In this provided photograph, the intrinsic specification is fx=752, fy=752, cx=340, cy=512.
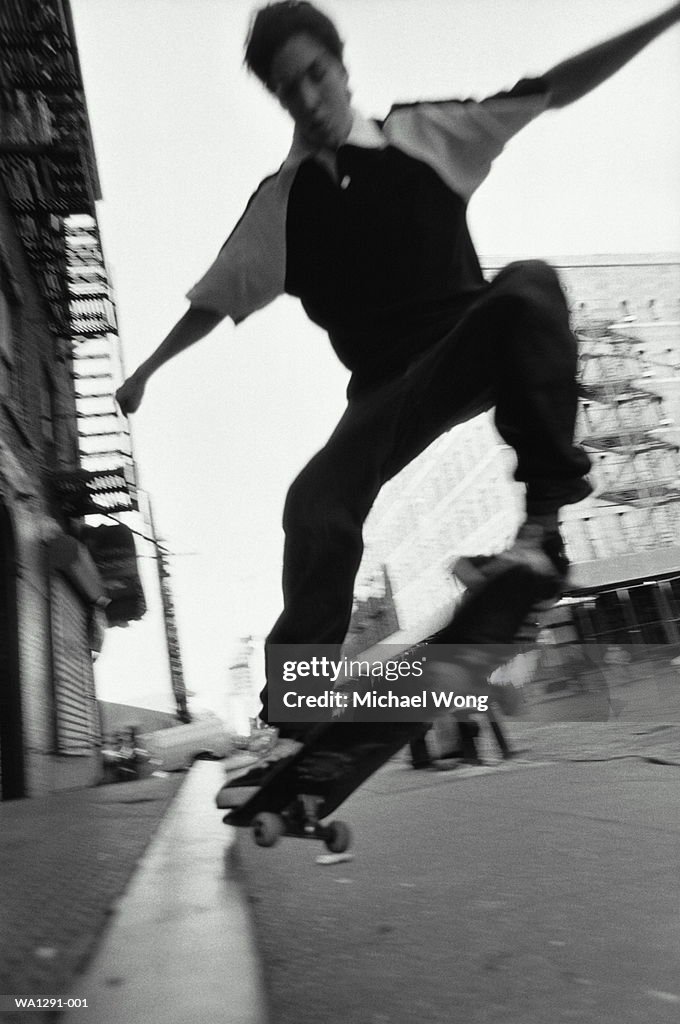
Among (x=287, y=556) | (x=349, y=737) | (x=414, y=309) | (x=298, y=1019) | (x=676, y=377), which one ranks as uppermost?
(x=676, y=377)

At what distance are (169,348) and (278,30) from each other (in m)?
0.69

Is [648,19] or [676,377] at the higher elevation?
[676,377]

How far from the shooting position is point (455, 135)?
65.3 inches

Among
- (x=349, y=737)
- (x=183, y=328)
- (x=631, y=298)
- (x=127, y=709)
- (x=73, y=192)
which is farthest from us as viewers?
(x=127, y=709)

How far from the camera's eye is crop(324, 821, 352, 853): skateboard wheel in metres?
1.47

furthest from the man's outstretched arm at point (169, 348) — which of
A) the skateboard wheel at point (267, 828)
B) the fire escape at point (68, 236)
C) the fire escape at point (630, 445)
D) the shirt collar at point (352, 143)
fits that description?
the fire escape at point (630, 445)

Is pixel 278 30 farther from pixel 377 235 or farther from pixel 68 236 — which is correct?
pixel 68 236

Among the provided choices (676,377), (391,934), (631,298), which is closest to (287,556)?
(391,934)

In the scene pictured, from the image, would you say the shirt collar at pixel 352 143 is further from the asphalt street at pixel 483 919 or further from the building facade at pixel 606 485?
the asphalt street at pixel 483 919

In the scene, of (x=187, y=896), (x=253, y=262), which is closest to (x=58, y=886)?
(x=187, y=896)

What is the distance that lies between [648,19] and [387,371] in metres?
0.84

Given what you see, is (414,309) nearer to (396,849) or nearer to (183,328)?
(183,328)

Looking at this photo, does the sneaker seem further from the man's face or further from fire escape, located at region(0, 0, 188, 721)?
fire escape, located at region(0, 0, 188, 721)

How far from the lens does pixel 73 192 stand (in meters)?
6.05
